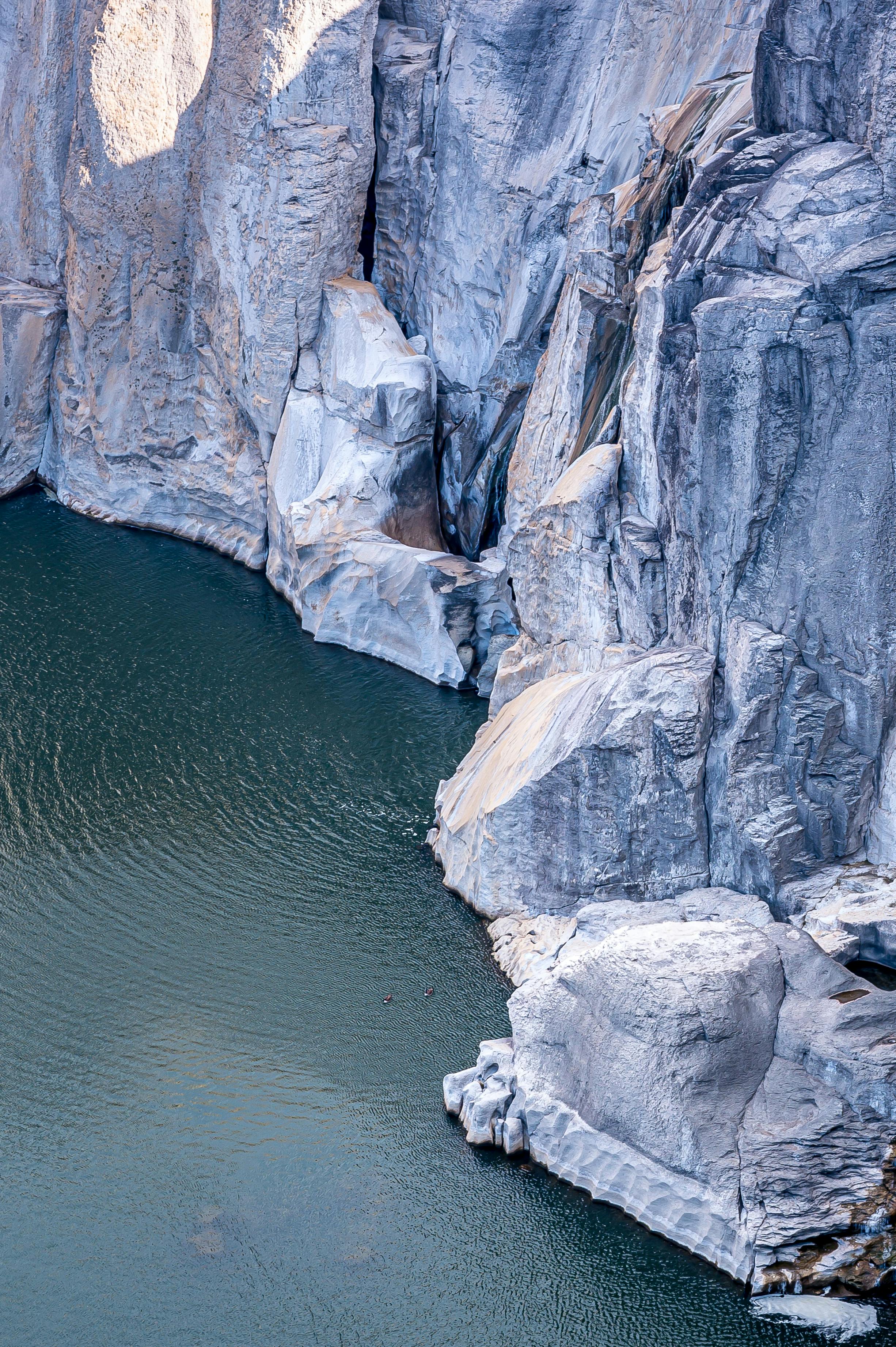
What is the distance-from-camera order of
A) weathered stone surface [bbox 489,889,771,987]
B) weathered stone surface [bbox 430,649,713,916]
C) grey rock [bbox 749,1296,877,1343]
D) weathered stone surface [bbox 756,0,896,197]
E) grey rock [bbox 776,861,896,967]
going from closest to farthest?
grey rock [bbox 749,1296,877,1343], weathered stone surface [bbox 756,0,896,197], grey rock [bbox 776,861,896,967], weathered stone surface [bbox 489,889,771,987], weathered stone surface [bbox 430,649,713,916]

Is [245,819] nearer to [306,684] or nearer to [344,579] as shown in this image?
[306,684]

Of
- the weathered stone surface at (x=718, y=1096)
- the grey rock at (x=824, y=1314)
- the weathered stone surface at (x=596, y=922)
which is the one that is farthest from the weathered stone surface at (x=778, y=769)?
the grey rock at (x=824, y=1314)

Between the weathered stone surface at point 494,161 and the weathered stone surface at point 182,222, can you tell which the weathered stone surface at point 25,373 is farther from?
the weathered stone surface at point 494,161

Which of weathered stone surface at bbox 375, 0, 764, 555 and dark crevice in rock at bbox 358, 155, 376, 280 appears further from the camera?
dark crevice in rock at bbox 358, 155, 376, 280

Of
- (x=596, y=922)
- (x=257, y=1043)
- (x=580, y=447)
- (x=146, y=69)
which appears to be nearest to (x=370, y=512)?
(x=580, y=447)

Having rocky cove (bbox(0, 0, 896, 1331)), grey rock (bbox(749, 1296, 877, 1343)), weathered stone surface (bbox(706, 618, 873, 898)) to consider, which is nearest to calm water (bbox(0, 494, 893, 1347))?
grey rock (bbox(749, 1296, 877, 1343))

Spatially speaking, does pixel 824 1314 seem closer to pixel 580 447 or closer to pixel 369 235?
pixel 580 447

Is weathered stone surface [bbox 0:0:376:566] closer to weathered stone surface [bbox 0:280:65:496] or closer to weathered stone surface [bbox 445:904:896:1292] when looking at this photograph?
weathered stone surface [bbox 0:280:65:496]

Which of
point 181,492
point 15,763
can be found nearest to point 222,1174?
point 15,763
